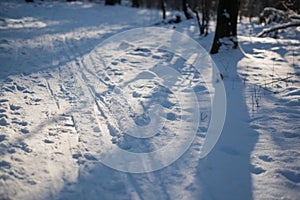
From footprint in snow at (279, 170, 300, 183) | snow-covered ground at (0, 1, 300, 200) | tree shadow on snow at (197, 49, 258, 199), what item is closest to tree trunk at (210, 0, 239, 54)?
snow-covered ground at (0, 1, 300, 200)

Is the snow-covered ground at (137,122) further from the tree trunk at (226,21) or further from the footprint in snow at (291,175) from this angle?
the tree trunk at (226,21)

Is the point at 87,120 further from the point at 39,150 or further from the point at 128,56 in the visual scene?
the point at 128,56

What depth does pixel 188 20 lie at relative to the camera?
1265 centimetres

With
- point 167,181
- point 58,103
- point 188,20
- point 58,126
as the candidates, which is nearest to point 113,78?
point 58,103

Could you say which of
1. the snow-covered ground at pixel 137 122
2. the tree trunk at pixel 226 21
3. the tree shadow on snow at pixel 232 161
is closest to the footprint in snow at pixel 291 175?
the snow-covered ground at pixel 137 122

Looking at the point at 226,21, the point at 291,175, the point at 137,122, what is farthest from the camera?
the point at 226,21

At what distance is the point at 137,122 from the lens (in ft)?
12.4

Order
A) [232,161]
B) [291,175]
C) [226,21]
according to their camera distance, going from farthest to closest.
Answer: [226,21], [232,161], [291,175]

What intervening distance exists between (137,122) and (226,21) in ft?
14.1

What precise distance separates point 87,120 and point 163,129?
124 cm

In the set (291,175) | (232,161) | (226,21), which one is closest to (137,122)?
(232,161)

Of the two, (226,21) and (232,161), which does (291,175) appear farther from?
(226,21)

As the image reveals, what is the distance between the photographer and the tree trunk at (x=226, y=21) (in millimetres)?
6271

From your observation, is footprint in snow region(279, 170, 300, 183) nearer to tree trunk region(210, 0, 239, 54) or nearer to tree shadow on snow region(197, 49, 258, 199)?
tree shadow on snow region(197, 49, 258, 199)
